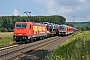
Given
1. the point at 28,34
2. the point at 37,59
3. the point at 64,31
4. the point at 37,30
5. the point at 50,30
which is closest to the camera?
the point at 37,59

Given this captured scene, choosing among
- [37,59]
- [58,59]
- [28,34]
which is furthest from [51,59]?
[28,34]

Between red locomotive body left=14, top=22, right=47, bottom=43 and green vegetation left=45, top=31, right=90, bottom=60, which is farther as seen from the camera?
red locomotive body left=14, top=22, right=47, bottom=43

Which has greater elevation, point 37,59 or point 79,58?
point 79,58

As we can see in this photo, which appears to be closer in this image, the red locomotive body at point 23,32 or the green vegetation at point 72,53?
the green vegetation at point 72,53

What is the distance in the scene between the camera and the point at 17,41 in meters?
31.8

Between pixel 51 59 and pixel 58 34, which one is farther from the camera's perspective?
pixel 58 34

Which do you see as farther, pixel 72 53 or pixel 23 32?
pixel 23 32

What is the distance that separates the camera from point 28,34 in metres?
30.5

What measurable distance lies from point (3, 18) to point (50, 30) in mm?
102249

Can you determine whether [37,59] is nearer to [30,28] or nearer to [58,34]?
[30,28]

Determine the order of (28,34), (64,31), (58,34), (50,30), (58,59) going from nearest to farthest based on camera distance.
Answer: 1. (58,59)
2. (28,34)
3. (50,30)
4. (64,31)
5. (58,34)

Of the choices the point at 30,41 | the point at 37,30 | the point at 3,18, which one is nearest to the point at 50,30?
the point at 37,30

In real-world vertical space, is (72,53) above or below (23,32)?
below

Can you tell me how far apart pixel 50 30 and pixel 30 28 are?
2017 centimetres
